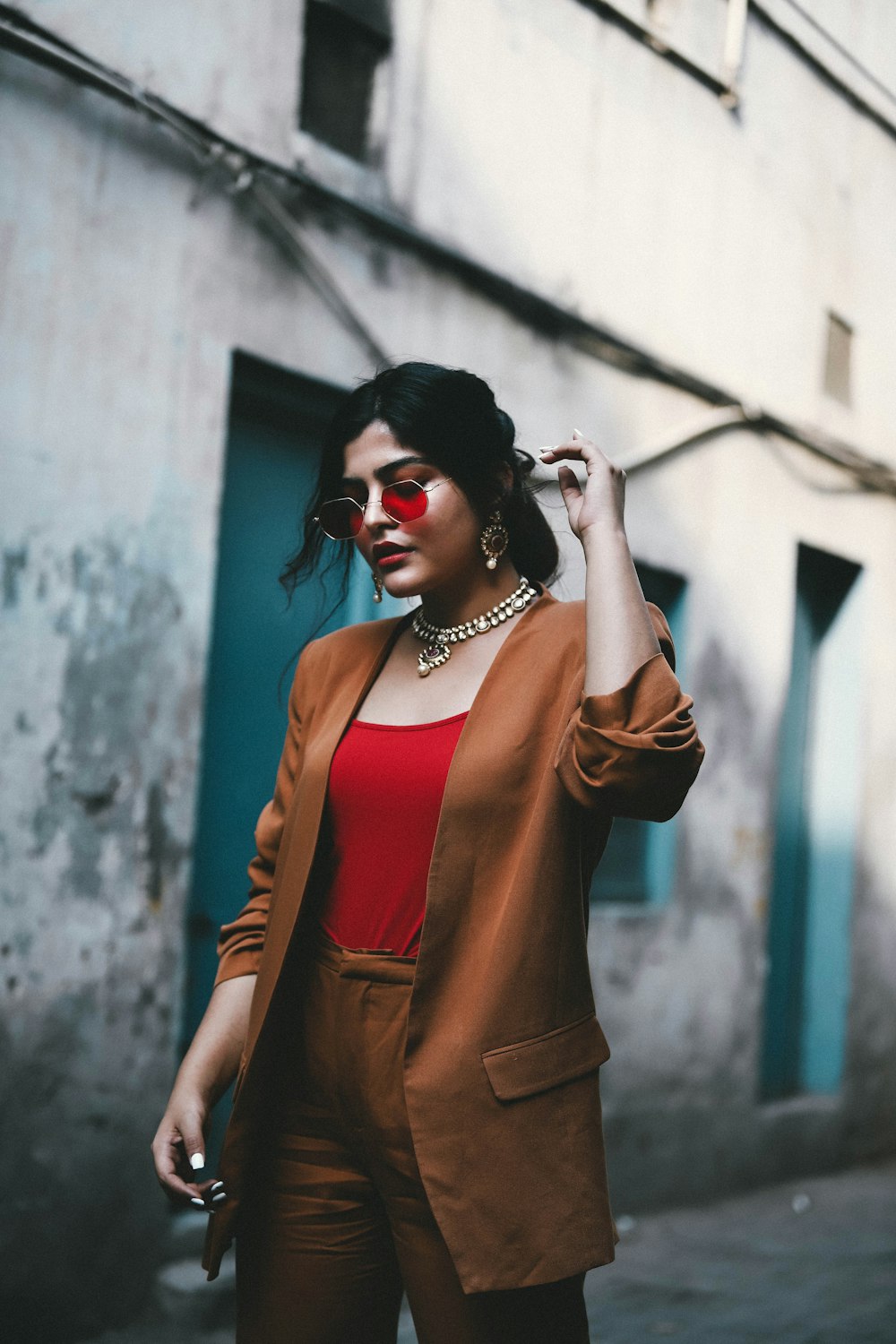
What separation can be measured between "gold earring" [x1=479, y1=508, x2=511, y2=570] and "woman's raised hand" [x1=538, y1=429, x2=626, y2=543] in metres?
0.22

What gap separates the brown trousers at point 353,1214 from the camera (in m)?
1.88

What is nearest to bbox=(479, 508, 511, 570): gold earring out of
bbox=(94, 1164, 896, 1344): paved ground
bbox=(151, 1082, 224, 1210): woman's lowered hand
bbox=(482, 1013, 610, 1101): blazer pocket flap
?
bbox=(482, 1013, 610, 1101): blazer pocket flap

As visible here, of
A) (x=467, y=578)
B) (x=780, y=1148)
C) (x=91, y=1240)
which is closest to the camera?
(x=467, y=578)

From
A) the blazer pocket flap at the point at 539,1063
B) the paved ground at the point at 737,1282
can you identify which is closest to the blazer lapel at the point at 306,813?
the blazer pocket flap at the point at 539,1063

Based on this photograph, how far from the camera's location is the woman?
181 cm

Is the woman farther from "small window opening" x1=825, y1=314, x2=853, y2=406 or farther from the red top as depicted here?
"small window opening" x1=825, y1=314, x2=853, y2=406

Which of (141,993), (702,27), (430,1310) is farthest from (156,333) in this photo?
(702,27)

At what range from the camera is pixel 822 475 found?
23.0 feet

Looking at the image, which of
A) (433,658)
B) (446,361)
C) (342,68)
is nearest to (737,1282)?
(446,361)

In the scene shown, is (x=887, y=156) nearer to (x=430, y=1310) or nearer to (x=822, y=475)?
(x=822, y=475)

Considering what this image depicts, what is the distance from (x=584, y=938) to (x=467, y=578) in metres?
0.61

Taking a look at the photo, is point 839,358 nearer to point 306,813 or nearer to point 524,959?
point 306,813

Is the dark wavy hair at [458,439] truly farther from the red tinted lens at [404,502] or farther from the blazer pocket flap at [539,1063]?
the blazer pocket flap at [539,1063]

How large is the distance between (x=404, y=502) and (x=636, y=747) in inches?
23.4
